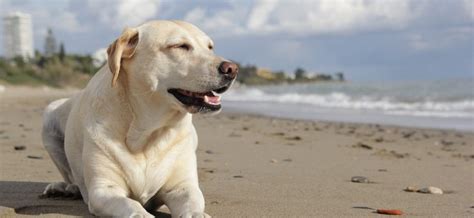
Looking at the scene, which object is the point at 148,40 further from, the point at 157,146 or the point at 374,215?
the point at 374,215

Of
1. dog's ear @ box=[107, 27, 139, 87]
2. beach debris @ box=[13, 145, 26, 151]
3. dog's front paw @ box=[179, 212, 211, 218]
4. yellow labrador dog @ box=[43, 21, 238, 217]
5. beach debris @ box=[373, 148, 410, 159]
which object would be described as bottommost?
beach debris @ box=[13, 145, 26, 151]

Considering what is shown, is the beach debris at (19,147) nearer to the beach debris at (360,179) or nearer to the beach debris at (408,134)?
the beach debris at (360,179)

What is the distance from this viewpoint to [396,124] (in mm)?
13602

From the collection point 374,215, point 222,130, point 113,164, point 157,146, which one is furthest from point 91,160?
point 222,130

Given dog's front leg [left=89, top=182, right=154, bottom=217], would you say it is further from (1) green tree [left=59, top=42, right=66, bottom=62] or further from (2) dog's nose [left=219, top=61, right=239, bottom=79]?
(1) green tree [left=59, top=42, right=66, bottom=62]

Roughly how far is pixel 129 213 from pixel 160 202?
588 mm

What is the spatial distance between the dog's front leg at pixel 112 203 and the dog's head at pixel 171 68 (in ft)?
2.04

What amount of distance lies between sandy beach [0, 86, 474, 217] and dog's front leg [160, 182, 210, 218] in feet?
0.71

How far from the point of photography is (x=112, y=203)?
3.67m

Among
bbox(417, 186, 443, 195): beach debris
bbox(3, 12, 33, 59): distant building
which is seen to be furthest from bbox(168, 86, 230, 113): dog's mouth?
bbox(3, 12, 33, 59): distant building

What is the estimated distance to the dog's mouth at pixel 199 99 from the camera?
3848 millimetres

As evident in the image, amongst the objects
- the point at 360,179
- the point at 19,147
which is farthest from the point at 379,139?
the point at 19,147

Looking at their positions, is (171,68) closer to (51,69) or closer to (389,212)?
(389,212)

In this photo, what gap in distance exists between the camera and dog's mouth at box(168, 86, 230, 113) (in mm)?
3848
